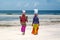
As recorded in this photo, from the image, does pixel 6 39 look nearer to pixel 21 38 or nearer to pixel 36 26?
pixel 21 38

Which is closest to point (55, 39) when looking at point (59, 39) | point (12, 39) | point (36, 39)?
point (59, 39)

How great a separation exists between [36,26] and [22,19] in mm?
1277

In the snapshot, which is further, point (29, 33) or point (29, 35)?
point (29, 33)

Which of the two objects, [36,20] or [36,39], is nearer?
[36,39]

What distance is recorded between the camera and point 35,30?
1487 centimetres

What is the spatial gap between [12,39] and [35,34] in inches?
73.9

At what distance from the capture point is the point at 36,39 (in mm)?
13656

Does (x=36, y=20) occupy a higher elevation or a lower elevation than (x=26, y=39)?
higher

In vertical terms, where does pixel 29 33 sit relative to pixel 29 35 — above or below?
above

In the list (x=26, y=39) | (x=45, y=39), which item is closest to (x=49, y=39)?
(x=45, y=39)

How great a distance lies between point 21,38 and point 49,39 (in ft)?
5.11

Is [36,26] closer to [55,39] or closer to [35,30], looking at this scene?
[35,30]

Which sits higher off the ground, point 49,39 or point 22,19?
Result: point 22,19

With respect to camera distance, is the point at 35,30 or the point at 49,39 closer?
the point at 49,39
